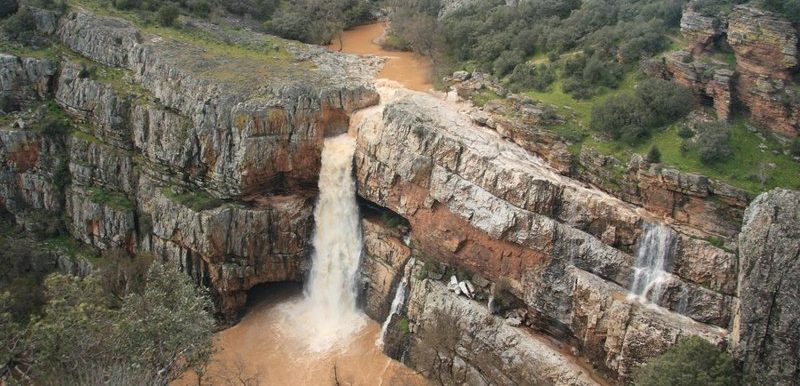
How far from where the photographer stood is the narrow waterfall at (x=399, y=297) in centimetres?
3469

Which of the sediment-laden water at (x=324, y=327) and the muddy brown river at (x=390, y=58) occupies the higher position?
the muddy brown river at (x=390, y=58)

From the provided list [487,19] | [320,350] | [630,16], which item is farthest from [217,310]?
[630,16]

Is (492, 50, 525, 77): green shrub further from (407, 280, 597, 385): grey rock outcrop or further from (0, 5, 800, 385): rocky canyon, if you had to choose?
(407, 280, 597, 385): grey rock outcrop

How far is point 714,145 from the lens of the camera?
29094 millimetres

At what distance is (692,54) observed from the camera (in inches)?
1369

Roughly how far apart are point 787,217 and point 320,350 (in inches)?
906

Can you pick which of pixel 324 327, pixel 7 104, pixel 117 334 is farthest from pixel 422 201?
pixel 7 104

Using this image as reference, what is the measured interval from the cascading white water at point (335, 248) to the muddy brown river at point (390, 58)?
8.84 metres

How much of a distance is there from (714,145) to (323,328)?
73.0ft

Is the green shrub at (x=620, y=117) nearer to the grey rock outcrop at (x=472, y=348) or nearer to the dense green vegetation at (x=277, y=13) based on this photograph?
the grey rock outcrop at (x=472, y=348)

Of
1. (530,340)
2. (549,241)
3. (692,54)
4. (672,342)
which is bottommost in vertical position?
(530,340)

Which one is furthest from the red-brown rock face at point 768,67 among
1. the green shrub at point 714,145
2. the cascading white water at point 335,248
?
the cascading white water at point 335,248

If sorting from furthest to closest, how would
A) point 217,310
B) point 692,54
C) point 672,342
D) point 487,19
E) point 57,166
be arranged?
1. point 487,19
2. point 57,166
3. point 217,310
4. point 692,54
5. point 672,342

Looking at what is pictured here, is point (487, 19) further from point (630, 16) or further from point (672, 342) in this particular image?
point (672, 342)
